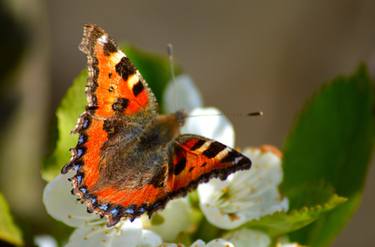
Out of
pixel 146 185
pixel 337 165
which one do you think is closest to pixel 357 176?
pixel 337 165

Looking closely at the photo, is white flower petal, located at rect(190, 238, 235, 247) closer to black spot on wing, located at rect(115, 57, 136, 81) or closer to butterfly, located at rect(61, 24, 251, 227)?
butterfly, located at rect(61, 24, 251, 227)

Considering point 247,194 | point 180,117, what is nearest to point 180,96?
point 180,117

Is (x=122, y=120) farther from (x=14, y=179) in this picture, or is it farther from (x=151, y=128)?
(x=14, y=179)

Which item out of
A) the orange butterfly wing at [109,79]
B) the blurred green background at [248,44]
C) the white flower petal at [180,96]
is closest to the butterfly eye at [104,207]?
the orange butterfly wing at [109,79]

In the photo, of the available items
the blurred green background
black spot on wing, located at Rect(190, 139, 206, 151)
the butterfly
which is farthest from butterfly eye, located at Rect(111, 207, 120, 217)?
the blurred green background

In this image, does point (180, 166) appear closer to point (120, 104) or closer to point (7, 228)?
point (120, 104)

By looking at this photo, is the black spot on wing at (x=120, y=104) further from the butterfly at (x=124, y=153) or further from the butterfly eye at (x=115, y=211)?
the butterfly eye at (x=115, y=211)
